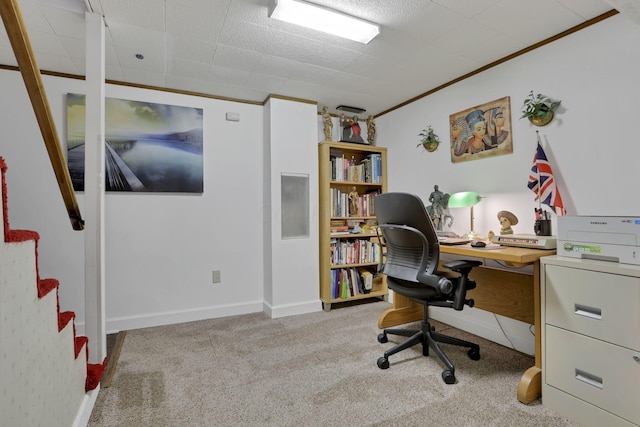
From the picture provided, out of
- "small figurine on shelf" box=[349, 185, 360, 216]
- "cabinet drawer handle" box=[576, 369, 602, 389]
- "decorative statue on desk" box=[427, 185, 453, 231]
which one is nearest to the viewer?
"cabinet drawer handle" box=[576, 369, 602, 389]

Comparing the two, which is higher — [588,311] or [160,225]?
[160,225]

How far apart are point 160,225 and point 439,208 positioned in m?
2.61

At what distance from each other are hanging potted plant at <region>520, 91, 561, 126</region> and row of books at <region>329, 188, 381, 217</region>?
1.52 metres

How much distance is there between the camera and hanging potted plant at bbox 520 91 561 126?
2.15 meters

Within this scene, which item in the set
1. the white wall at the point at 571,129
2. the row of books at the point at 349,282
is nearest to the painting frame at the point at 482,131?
the white wall at the point at 571,129

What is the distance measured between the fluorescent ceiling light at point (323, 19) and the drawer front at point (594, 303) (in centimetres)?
178

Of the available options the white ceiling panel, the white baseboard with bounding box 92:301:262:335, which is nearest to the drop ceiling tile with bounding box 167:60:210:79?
the white ceiling panel

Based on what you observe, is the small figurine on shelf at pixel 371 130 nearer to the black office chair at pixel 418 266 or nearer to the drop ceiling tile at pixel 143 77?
the black office chair at pixel 418 266

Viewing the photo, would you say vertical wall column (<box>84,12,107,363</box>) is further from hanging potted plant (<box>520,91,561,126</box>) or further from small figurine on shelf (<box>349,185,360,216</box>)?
hanging potted plant (<box>520,91,561,126</box>)

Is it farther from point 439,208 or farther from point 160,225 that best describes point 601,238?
point 160,225

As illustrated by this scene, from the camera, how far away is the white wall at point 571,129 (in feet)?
6.03

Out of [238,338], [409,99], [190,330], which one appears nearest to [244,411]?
[238,338]

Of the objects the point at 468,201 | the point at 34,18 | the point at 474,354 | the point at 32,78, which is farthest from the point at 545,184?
the point at 34,18

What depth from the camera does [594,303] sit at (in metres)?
1.50
